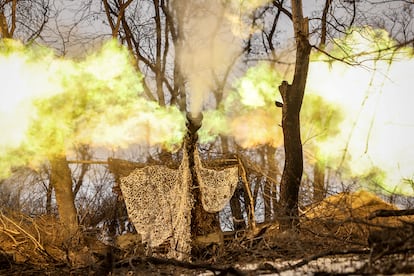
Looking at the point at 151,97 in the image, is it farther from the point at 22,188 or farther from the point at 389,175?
the point at 389,175

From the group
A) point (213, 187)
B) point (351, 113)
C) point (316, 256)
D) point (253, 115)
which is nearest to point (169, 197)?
point (213, 187)

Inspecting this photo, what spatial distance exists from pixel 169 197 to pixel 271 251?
468 cm

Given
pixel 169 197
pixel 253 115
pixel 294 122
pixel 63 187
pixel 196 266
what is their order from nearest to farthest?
1. pixel 196 266
2. pixel 294 122
3. pixel 169 197
4. pixel 63 187
5. pixel 253 115

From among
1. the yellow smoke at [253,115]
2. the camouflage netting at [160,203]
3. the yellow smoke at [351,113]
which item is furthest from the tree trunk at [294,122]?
the yellow smoke at [253,115]

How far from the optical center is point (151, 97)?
19.0m

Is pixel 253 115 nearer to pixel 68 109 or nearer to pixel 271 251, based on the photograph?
pixel 68 109

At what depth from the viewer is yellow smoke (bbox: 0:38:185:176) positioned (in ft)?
36.8

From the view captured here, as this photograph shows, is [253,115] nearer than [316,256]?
No

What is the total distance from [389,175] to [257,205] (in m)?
5.46

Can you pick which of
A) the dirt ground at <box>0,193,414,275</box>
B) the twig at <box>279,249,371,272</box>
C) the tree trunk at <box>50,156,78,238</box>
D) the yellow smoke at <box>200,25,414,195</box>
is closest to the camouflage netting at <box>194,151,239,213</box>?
the dirt ground at <box>0,193,414,275</box>

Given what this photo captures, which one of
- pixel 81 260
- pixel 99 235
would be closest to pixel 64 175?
pixel 99 235

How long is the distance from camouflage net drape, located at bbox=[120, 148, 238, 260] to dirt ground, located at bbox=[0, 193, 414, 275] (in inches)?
20.0

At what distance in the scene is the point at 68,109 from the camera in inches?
464

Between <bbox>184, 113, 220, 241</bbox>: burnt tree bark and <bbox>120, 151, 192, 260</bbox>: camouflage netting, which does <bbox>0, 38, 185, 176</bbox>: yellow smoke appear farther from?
<bbox>120, 151, 192, 260</bbox>: camouflage netting
